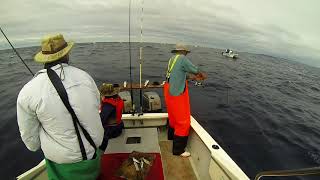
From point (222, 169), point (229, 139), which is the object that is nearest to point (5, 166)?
point (222, 169)

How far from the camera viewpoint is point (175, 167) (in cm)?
450

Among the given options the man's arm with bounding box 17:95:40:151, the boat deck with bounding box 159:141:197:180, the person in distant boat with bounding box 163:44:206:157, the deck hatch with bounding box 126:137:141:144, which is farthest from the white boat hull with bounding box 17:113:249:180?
the man's arm with bounding box 17:95:40:151

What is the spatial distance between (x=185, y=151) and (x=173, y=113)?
41.8 inches

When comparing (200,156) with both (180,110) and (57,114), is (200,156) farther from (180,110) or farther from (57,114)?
(57,114)

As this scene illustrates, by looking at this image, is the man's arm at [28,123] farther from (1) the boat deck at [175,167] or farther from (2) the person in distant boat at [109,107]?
(1) the boat deck at [175,167]

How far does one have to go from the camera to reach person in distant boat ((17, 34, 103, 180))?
2.01 m

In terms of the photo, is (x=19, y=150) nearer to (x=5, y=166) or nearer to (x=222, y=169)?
A: (x=5, y=166)

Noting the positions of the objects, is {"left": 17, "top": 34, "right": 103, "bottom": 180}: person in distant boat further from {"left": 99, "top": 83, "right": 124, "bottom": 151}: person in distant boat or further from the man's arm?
{"left": 99, "top": 83, "right": 124, "bottom": 151}: person in distant boat

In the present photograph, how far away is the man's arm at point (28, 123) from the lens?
2.00 metres

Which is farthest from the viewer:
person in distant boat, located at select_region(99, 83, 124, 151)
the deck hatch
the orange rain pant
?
the orange rain pant

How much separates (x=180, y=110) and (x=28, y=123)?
9.87 feet

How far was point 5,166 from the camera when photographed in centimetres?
790

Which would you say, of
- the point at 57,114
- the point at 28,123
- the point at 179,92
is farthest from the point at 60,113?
the point at 179,92

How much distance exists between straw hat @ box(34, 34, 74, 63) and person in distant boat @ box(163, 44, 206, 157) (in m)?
2.46
